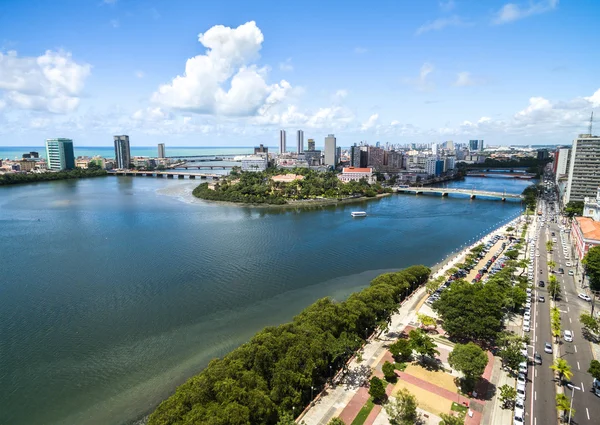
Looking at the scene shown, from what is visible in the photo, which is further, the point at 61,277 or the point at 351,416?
the point at 61,277

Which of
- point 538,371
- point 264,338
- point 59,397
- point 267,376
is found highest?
point 264,338

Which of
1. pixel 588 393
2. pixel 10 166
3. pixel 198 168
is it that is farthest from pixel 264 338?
pixel 198 168

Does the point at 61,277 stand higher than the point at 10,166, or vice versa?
the point at 10,166

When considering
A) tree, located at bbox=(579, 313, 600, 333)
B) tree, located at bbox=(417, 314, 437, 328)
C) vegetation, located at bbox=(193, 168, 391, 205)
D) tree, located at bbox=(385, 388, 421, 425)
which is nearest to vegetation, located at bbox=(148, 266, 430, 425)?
tree, located at bbox=(417, 314, 437, 328)

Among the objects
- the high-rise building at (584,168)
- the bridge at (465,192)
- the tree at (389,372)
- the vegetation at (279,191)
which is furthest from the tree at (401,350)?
the bridge at (465,192)

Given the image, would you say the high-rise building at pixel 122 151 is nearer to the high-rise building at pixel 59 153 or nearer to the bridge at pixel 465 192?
the high-rise building at pixel 59 153

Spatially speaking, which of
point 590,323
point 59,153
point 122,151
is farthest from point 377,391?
point 122,151

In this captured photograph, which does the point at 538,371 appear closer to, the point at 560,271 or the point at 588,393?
the point at 588,393

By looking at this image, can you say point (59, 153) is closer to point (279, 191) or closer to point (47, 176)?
point (47, 176)
